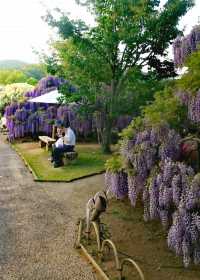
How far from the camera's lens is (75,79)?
18.4 meters

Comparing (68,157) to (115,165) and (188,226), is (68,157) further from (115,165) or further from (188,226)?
(188,226)

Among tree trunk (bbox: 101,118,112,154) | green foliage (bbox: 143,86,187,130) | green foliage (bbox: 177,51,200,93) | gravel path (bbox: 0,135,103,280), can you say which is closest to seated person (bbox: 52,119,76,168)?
gravel path (bbox: 0,135,103,280)

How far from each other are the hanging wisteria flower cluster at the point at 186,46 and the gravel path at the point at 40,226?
13.2 ft

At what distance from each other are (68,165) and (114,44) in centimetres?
488

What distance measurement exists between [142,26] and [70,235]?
10500 millimetres

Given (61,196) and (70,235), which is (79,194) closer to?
(61,196)

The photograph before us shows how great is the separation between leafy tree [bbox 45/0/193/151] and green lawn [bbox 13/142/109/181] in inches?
50.5

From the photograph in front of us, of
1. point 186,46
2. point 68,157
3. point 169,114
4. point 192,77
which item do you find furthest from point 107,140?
point 192,77

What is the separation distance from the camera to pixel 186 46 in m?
9.94

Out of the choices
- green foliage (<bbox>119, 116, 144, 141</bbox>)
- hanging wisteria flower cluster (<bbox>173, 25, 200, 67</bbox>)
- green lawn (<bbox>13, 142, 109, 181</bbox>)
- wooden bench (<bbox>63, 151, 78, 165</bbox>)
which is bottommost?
green lawn (<bbox>13, 142, 109, 181</bbox>)

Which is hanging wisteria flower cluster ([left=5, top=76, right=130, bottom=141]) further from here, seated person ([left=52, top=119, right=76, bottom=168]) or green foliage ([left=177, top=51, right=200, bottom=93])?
green foliage ([left=177, top=51, right=200, bottom=93])

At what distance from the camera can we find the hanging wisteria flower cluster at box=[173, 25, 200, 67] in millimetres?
9695

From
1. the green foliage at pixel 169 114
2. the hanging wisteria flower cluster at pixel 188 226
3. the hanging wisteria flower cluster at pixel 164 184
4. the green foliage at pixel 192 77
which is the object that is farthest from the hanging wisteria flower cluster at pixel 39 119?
the hanging wisteria flower cluster at pixel 188 226

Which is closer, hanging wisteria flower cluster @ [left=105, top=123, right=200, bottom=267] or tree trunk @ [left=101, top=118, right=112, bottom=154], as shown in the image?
hanging wisteria flower cluster @ [left=105, top=123, right=200, bottom=267]
